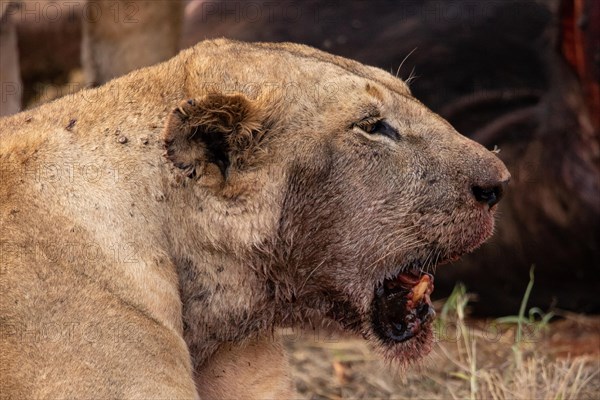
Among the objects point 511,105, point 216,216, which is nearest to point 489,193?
point 216,216

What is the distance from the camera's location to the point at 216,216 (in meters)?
3.21

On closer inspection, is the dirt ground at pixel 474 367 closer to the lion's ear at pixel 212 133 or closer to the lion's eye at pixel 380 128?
the lion's eye at pixel 380 128

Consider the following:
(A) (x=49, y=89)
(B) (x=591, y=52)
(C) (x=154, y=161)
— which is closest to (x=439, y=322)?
(B) (x=591, y=52)

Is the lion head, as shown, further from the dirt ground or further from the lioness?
the dirt ground

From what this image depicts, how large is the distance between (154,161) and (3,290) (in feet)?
1.73

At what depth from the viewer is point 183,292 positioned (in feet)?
10.6

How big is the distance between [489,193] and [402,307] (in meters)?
0.43

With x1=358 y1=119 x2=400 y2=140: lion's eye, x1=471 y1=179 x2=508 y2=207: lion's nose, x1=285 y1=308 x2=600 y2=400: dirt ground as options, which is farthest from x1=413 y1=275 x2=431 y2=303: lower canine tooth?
x1=285 y1=308 x2=600 y2=400: dirt ground

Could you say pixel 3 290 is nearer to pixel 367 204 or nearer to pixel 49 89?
pixel 367 204

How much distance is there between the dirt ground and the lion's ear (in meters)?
1.25

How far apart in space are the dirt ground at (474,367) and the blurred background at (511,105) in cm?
3

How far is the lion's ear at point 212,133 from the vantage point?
3.06 meters

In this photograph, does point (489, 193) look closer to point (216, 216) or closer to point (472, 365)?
point (216, 216)

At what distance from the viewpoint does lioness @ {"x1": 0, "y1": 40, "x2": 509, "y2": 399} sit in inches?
118
